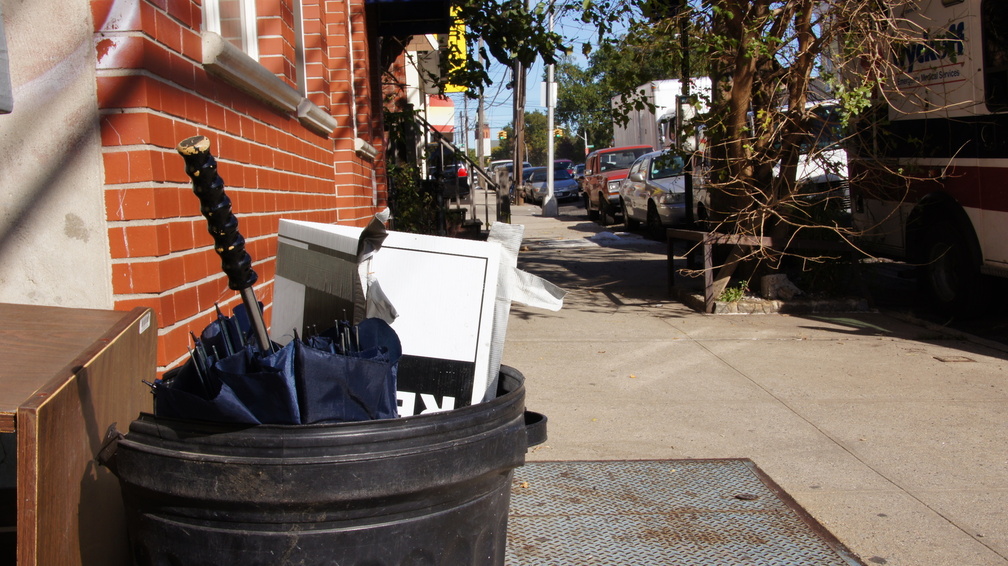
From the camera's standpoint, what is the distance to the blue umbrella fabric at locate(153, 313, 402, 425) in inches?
63.6

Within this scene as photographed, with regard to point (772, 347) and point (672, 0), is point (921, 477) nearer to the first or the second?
point (772, 347)

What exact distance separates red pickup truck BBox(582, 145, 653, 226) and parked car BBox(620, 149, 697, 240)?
2233mm

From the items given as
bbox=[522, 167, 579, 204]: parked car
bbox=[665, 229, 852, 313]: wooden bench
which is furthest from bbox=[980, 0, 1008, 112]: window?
bbox=[522, 167, 579, 204]: parked car

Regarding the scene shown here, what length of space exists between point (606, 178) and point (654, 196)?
5431mm

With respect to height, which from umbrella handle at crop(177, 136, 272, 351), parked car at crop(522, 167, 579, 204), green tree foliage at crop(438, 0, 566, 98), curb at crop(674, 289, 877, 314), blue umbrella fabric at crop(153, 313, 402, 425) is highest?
green tree foliage at crop(438, 0, 566, 98)

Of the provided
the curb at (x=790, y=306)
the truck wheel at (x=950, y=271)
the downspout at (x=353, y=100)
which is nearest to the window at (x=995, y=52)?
the truck wheel at (x=950, y=271)

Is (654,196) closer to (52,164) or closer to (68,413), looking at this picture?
(52,164)

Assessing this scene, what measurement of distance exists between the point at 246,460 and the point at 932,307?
8.42 meters

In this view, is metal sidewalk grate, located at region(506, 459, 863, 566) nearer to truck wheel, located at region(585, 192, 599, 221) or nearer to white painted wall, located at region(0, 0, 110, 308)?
white painted wall, located at region(0, 0, 110, 308)

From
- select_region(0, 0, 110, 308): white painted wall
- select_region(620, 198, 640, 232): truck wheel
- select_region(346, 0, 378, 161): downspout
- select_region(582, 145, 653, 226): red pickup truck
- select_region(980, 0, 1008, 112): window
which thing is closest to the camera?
select_region(0, 0, 110, 308): white painted wall

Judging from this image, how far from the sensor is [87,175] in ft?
8.31

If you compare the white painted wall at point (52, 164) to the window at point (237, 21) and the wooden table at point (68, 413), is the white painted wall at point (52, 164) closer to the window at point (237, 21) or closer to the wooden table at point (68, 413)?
the wooden table at point (68, 413)

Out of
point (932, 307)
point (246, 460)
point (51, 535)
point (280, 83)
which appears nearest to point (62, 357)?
point (51, 535)

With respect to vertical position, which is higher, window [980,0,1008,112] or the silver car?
window [980,0,1008,112]
